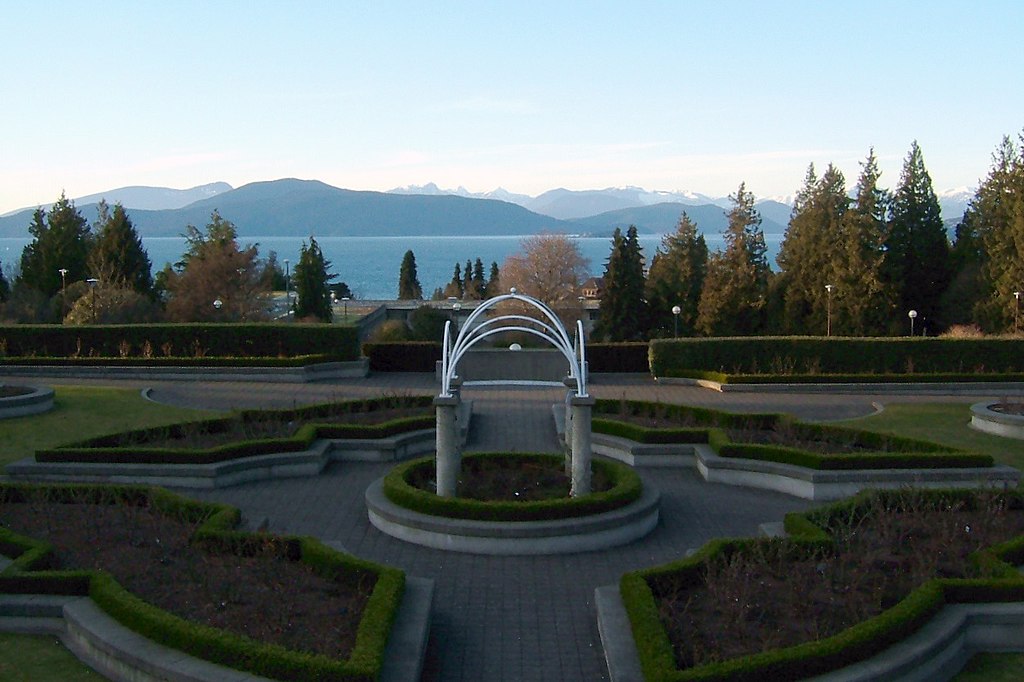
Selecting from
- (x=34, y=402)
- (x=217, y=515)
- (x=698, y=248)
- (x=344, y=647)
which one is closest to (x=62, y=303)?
(x=34, y=402)

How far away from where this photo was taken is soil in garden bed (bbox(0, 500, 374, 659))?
10266 millimetres

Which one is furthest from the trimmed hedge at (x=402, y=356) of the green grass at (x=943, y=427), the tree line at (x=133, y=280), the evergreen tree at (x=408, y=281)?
the evergreen tree at (x=408, y=281)

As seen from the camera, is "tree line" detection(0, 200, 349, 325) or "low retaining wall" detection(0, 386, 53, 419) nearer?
"low retaining wall" detection(0, 386, 53, 419)

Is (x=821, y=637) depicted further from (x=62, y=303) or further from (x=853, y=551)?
(x=62, y=303)

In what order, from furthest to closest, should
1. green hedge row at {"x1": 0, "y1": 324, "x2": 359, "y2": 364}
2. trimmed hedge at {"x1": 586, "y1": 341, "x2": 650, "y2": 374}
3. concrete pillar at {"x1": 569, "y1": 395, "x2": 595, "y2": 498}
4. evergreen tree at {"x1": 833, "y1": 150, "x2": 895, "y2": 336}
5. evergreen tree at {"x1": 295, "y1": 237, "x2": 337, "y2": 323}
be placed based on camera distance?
evergreen tree at {"x1": 295, "y1": 237, "x2": 337, "y2": 323}, evergreen tree at {"x1": 833, "y1": 150, "x2": 895, "y2": 336}, trimmed hedge at {"x1": 586, "y1": 341, "x2": 650, "y2": 374}, green hedge row at {"x1": 0, "y1": 324, "x2": 359, "y2": 364}, concrete pillar at {"x1": 569, "y1": 395, "x2": 595, "y2": 498}

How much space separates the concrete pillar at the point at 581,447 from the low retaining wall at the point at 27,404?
1540 cm

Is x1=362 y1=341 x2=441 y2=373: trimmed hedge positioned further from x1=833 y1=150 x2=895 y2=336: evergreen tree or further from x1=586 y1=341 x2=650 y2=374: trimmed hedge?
x1=833 y1=150 x2=895 y2=336: evergreen tree

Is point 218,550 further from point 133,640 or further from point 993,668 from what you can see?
point 993,668

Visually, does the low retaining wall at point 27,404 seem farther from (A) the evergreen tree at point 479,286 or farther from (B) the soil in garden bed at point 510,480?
(A) the evergreen tree at point 479,286

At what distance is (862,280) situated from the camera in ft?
165

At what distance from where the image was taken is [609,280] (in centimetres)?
5359

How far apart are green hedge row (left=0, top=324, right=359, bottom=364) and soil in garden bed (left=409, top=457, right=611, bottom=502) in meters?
16.0

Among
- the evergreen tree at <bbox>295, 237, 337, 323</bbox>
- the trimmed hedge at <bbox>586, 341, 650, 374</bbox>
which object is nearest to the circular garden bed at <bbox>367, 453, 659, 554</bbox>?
the trimmed hedge at <bbox>586, 341, 650, 374</bbox>

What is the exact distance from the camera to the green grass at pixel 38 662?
991 cm
